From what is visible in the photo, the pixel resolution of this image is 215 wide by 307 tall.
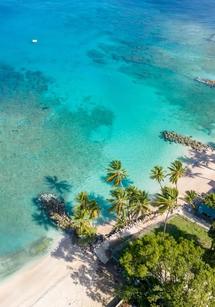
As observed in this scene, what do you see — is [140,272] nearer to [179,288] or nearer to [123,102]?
[179,288]

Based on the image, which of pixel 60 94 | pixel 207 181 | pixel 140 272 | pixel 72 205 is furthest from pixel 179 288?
pixel 60 94

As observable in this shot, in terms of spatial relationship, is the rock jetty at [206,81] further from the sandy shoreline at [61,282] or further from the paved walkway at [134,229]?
the sandy shoreline at [61,282]

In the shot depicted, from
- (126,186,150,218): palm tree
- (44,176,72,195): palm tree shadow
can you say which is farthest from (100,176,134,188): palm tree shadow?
(126,186,150,218): palm tree

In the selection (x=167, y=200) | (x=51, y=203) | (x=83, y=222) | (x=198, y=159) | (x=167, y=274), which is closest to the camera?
(x=167, y=274)

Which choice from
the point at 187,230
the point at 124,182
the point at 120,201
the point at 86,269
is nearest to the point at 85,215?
the point at 120,201

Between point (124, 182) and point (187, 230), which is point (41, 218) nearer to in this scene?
point (124, 182)
